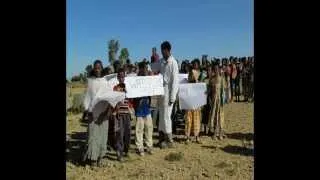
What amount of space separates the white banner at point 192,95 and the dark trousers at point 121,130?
5.60 feet

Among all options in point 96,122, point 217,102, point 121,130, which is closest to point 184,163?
point 121,130

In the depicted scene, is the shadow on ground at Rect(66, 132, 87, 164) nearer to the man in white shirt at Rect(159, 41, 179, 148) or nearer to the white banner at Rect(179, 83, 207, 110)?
the man in white shirt at Rect(159, 41, 179, 148)

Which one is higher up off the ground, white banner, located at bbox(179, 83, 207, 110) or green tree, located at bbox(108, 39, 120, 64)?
green tree, located at bbox(108, 39, 120, 64)

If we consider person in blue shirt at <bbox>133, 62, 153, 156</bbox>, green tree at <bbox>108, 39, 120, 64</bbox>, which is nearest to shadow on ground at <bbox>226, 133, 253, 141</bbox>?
person in blue shirt at <bbox>133, 62, 153, 156</bbox>

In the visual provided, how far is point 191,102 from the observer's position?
9281 millimetres

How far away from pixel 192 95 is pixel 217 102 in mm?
570

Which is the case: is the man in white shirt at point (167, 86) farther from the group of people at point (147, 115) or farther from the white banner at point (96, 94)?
the white banner at point (96, 94)

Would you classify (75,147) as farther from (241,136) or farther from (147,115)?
(241,136)

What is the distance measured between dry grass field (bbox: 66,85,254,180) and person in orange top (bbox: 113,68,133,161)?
30 centimetres

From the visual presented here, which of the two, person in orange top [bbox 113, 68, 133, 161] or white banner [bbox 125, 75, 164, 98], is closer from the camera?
person in orange top [bbox 113, 68, 133, 161]

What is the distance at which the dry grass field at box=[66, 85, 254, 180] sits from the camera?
23.2 feet

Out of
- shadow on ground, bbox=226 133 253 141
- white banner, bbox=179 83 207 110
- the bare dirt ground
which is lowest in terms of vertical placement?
the bare dirt ground
